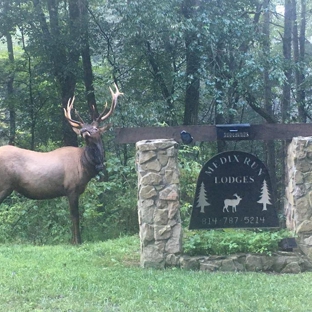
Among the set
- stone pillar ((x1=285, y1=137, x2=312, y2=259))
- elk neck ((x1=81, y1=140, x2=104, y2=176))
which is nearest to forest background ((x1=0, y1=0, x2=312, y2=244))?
elk neck ((x1=81, y1=140, x2=104, y2=176))

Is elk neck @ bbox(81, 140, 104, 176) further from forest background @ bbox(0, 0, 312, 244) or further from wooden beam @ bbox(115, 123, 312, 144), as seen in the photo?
forest background @ bbox(0, 0, 312, 244)

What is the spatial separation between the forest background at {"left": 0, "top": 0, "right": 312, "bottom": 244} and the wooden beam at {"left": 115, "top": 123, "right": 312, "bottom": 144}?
273 cm

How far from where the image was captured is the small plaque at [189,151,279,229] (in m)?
7.46

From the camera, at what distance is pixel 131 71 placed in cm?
1448

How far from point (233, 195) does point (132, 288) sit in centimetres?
243

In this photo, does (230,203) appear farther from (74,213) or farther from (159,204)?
(74,213)

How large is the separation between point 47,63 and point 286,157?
8542 millimetres

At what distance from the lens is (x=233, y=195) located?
24.5 feet

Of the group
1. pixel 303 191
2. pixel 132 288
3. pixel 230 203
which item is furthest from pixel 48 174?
pixel 303 191

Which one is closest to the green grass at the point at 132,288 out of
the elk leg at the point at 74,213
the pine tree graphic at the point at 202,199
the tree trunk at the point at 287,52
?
the pine tree graphic at the point at 202,199

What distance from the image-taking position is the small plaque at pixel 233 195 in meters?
7.46

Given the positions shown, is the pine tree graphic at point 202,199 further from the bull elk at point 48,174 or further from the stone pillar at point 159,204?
the bull elk at point 48,174

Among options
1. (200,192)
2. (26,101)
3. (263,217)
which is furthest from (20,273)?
(26,101)

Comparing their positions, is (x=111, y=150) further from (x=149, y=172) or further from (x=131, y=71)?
(x=149, y=172)
